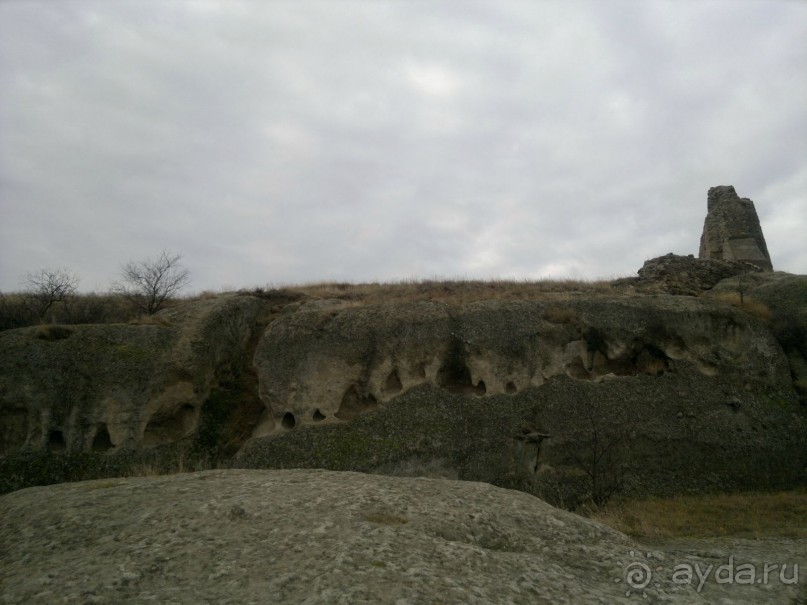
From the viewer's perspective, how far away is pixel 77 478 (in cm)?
1460

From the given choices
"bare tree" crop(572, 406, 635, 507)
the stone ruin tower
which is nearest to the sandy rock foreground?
"bare tree" crop(572, 406, 635, 507)

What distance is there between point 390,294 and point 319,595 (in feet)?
62.9

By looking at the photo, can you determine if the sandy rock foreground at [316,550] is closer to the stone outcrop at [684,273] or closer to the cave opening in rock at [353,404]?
the cave opening in rock at [353,404]

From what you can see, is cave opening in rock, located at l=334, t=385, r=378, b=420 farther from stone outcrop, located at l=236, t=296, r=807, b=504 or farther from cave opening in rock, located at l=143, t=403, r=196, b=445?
cave opening in rock, located at l=143, t=403, r=196, b=445

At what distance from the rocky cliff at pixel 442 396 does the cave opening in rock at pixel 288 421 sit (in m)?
0.06

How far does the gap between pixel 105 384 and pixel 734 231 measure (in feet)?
87.1

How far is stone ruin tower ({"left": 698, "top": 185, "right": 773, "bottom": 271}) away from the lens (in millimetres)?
25797

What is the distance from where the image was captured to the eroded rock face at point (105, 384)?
50.9 feet

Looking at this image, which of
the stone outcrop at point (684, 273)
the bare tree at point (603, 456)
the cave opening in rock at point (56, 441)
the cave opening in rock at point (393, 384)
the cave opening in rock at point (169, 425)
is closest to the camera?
the bare tree at point (603, 456)

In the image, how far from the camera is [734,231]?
26.3 meters

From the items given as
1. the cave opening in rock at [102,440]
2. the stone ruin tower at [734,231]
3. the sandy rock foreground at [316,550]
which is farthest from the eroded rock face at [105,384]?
the stone ruin tower at [734,231]

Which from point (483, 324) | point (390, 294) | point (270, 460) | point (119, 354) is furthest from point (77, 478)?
point (390, 294)

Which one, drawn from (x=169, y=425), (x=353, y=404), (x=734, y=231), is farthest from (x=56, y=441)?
(x=734, y=231)

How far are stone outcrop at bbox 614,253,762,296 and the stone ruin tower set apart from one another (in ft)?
3.75
